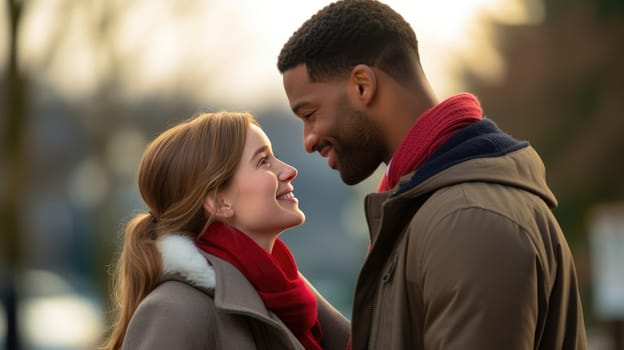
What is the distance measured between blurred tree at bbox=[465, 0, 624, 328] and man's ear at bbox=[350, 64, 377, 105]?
9348 millimetres

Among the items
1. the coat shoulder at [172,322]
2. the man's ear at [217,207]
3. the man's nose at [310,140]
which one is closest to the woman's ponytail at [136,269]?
the coat shoulder at [172,322]

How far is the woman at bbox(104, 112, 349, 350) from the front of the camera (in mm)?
4168

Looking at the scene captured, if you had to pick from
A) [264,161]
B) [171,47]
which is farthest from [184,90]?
[264,161]

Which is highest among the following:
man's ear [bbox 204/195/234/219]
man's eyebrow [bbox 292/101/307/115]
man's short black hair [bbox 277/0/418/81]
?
man's short black hair [bbox 277/0/418/81]

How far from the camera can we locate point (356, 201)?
63.0 ft

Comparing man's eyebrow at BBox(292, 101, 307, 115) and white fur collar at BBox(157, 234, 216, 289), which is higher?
man's eyebrow at BBox(292, 101, 307, 115)

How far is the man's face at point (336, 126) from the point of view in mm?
3967

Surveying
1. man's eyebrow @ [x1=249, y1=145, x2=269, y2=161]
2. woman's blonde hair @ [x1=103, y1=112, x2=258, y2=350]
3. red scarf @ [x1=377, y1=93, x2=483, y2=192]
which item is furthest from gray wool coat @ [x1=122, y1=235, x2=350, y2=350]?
red scarf @ [x1=377, y1=93, x2=483, y2=192]

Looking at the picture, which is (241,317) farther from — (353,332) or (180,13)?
(180,13)

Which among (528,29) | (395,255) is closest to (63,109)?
(528,29)

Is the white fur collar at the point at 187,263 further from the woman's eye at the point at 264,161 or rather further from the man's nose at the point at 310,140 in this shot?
the man's nose at the point at 310,140

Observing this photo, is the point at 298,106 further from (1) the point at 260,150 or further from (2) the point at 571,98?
(2) the point at 571,98

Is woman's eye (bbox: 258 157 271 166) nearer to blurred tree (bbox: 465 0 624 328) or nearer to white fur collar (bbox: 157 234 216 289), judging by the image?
white fur collar (bbox: 157 234 216 289)

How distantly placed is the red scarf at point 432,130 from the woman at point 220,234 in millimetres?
758
